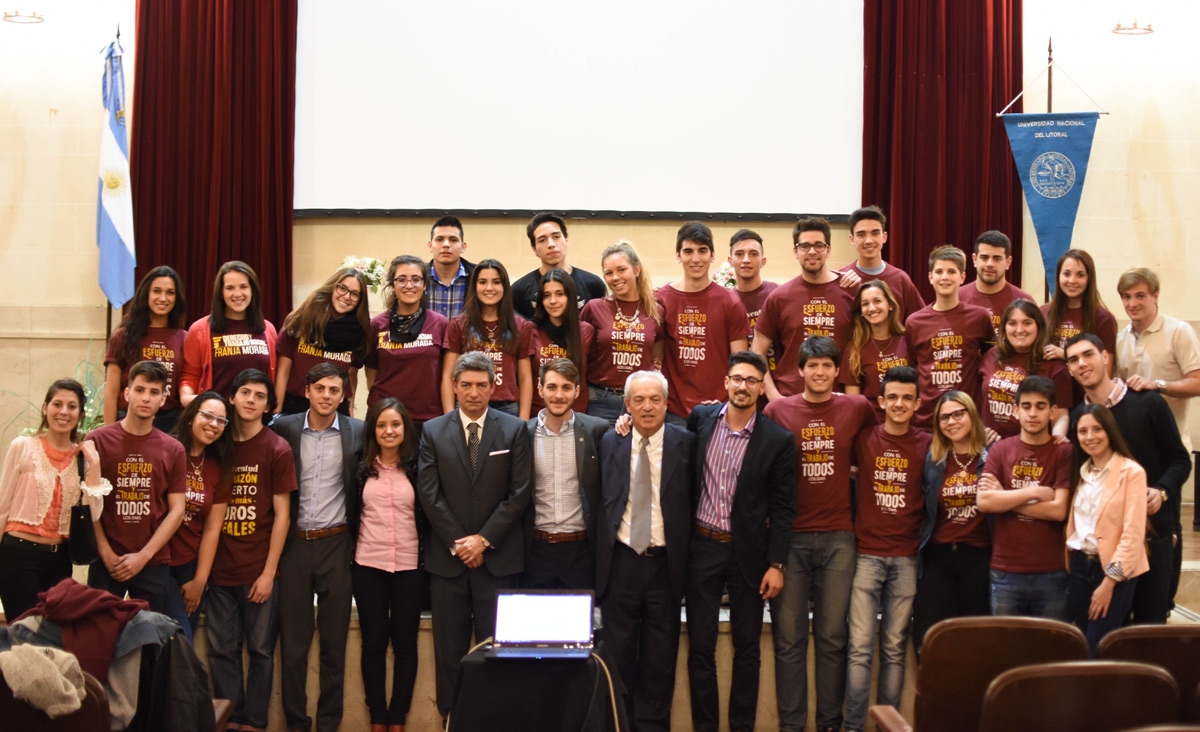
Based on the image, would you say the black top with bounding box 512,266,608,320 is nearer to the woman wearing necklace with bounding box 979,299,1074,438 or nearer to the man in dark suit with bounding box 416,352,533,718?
the man in dark suit with bounding box 416,352,533,718

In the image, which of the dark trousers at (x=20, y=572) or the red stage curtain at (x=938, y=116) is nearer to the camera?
the dark trousers at (x=20, y=572)

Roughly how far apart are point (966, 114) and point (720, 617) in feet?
16.5

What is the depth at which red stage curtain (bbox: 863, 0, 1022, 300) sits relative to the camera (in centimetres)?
805

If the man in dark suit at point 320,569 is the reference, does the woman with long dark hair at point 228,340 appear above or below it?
above

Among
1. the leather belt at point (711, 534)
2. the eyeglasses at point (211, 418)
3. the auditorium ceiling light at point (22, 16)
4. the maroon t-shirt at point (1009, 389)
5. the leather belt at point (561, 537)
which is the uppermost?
the auditorium ceiling light at point (22, 16)

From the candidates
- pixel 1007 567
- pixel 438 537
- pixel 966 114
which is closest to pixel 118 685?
pixel 438 537

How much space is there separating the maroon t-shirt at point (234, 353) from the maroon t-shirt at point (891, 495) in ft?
9.01

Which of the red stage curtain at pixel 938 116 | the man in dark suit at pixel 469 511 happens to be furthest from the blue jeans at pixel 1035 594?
the red stage curtain at pixel 938 116

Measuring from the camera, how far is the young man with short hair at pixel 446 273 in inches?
219

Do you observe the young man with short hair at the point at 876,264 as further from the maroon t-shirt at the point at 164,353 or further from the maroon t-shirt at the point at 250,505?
the maroon t-shirt at the point at 164,353

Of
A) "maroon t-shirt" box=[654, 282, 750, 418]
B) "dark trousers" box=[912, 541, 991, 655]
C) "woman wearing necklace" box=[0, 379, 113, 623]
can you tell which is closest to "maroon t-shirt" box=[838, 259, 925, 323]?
"maroon t-shirt" box=[654, 282, 750, 418]

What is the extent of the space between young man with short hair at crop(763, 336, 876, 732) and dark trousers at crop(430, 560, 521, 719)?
1182 millimetres

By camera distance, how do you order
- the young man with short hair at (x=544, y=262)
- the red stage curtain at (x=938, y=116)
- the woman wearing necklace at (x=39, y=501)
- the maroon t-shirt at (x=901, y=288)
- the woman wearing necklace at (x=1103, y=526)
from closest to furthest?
1. the woman wearing necklace at (x=1103, y=526)
2. the woman wearing necklace at (x=39, y=501)
3. the maroon t-shirt at (x=901, y=288)
4. the young man with short hair at (x=544, y=262)
5. the red stage curtain at (x=938, y=116)

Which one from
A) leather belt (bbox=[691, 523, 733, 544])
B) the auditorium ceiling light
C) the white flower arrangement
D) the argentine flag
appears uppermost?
the auditorium ceiling light
